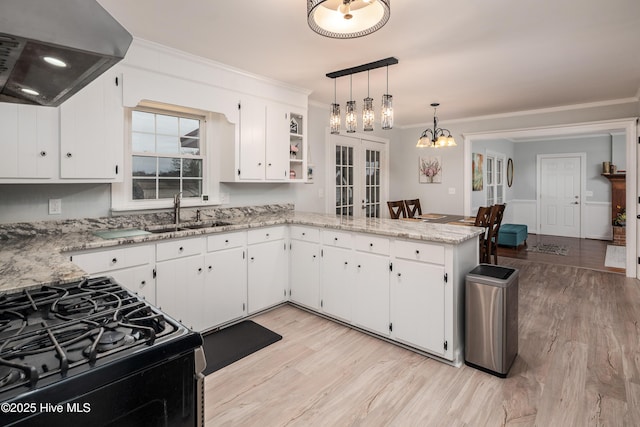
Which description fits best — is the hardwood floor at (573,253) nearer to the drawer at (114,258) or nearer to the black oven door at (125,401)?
the drawer at (114,258)

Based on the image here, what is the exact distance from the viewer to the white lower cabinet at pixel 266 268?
3291 mm

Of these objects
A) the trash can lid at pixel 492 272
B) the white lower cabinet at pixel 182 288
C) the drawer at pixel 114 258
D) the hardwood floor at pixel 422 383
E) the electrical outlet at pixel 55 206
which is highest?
the electrical outlet at pixel 55 206

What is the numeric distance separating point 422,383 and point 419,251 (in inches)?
35.3

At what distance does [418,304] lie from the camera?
2.60 meters

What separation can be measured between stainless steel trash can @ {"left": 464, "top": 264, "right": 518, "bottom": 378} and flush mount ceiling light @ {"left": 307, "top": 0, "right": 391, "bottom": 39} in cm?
176

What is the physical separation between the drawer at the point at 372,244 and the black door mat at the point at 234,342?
105cm

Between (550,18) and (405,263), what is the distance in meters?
2.03

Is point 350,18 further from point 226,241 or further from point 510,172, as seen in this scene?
point 510,172

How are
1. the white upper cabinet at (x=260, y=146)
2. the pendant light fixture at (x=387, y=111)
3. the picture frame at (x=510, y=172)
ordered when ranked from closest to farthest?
the pendant light fixture at (x=387, y=111) → the white upper cabinet at (x=260, y=146) → the picture frame at (x=510, y=172)

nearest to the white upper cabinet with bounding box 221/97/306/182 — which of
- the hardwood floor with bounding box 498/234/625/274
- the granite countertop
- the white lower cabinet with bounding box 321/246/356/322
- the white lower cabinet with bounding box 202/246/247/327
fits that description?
the granite countertop

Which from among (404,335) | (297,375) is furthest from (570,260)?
Result: (297,375)

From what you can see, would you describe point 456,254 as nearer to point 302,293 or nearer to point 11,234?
point 302,293

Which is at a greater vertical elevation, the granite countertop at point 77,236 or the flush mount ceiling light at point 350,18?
the flush mount ceiling light at point 350,18

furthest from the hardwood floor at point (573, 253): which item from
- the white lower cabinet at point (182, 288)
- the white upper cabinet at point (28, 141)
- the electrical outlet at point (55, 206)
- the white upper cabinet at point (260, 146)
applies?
the white upper cabinet at point (28, 141)
